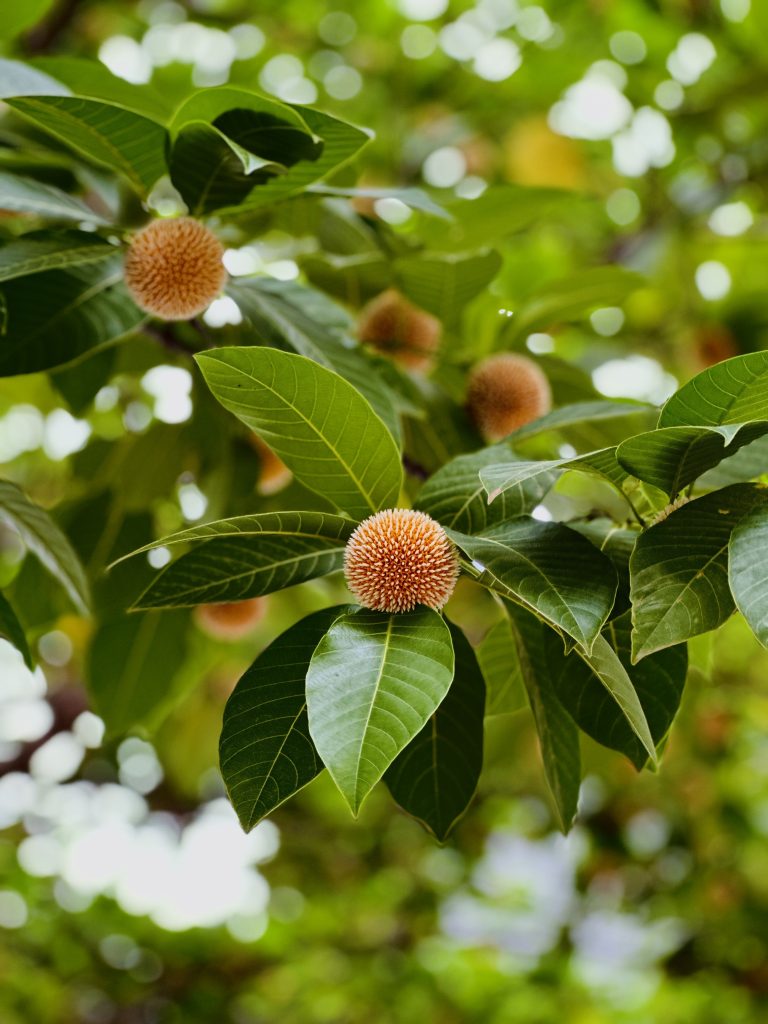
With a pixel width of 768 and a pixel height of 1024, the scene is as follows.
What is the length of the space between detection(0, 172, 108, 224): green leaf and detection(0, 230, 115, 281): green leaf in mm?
14

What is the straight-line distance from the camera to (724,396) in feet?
1.94

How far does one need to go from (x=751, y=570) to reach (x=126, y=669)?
87 centimetres

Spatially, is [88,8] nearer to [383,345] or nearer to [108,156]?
[383,345]

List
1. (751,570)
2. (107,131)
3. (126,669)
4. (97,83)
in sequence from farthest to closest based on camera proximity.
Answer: (126,669), (97,83), (107,131), (751,570)

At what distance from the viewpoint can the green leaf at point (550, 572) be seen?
0.54 m

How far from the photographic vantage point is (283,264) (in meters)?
1.20

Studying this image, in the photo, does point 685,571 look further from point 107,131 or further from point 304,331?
point 107,131

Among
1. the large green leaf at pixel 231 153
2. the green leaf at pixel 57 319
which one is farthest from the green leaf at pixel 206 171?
the green leaf at pixel 57 319

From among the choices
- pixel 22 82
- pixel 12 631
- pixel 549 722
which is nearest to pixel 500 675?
pixel 549 722

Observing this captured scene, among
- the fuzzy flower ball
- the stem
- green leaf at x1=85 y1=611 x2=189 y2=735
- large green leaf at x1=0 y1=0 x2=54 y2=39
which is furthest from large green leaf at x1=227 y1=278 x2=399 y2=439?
green leaf at x1=85 y1=611 x2=189 y2=735

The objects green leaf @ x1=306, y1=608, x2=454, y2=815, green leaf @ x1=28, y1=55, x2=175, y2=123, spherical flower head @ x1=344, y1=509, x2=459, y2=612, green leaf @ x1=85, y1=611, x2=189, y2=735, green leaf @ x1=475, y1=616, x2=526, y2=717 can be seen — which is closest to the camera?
green leaf @ x1=306, y1=608, x2=454, y2=815

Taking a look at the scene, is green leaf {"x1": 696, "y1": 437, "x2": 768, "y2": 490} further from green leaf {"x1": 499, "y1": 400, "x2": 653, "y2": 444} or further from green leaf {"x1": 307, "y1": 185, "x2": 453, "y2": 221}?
green leaf {"x1": 307, "y1": 185, "x2": 453, "y2": 221}

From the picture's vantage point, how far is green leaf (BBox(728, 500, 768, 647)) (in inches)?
20.1

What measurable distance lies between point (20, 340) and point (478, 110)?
1.62 meters
